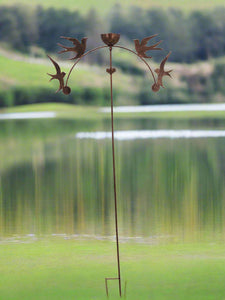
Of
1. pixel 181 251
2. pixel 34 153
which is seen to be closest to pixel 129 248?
pixel 181 251

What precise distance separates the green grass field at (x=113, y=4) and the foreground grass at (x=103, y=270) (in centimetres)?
646

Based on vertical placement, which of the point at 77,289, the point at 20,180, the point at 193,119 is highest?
the point at 193,119

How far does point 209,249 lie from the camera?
3.84 m

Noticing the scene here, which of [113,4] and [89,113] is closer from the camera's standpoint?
[113,4]

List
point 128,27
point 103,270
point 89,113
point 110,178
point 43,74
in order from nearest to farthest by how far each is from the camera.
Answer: point 103,270 → point 110,178 → point 128,27 → point 43,74 → point 89,113

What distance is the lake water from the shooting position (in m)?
4.93

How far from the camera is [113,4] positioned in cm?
984

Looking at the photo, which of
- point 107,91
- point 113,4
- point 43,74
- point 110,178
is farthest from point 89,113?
point 110,178

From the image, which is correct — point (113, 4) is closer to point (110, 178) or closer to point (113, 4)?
point (113, 4)

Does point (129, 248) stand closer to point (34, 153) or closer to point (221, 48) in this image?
point (34, 153)

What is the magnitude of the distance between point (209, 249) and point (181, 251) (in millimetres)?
192

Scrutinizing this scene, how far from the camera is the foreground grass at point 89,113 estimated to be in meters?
10.2

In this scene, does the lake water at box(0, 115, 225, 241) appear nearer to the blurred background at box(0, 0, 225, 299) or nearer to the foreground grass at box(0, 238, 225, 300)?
the blurred background at box(0, 0, 225, 299)

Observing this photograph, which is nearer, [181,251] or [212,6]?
[181,251]
